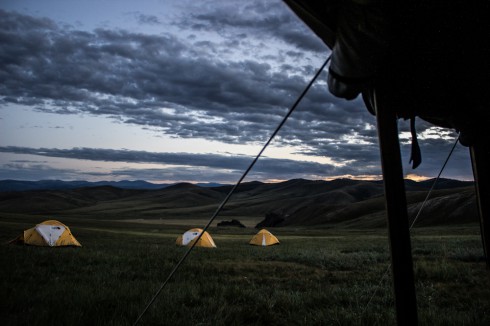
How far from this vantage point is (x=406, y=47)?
328 centimetres

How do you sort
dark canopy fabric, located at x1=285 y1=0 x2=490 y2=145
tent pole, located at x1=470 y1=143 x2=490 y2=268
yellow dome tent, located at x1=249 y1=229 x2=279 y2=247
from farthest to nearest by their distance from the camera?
yellow dome tent, located at x1=249 y1=229 x2=279 y2=247
tent pole, located at x1=470 y1=143 x2=490 y2=268
dark canopy fabric, located at x1=285 y1=0 x2=490 y2=145

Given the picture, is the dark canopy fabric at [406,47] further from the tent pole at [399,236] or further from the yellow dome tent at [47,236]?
the yellow dome tent at [47,236]

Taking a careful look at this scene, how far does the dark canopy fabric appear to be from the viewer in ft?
9.32

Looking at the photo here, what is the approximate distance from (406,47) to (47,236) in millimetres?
22431

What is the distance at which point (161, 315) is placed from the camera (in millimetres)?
4676

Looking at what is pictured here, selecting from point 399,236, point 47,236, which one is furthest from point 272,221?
point 399,236

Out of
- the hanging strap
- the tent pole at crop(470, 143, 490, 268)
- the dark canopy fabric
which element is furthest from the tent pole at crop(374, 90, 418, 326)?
the tent pole at crop(470, 143, 490, 268)

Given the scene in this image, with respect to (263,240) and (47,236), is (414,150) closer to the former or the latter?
(47,236)

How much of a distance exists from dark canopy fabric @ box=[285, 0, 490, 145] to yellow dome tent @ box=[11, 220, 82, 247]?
70.3 feet

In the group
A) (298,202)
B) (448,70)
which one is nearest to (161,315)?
(448,70)

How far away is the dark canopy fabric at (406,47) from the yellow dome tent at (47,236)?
70.3 feet

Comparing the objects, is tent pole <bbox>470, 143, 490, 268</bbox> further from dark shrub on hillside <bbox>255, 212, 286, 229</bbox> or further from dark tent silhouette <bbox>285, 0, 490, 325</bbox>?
dark shrub on hillside <bbox>255, 212, 286, 229</bbox>

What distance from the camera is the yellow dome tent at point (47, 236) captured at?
19.4 meters

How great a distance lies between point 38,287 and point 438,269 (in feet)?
31.6
